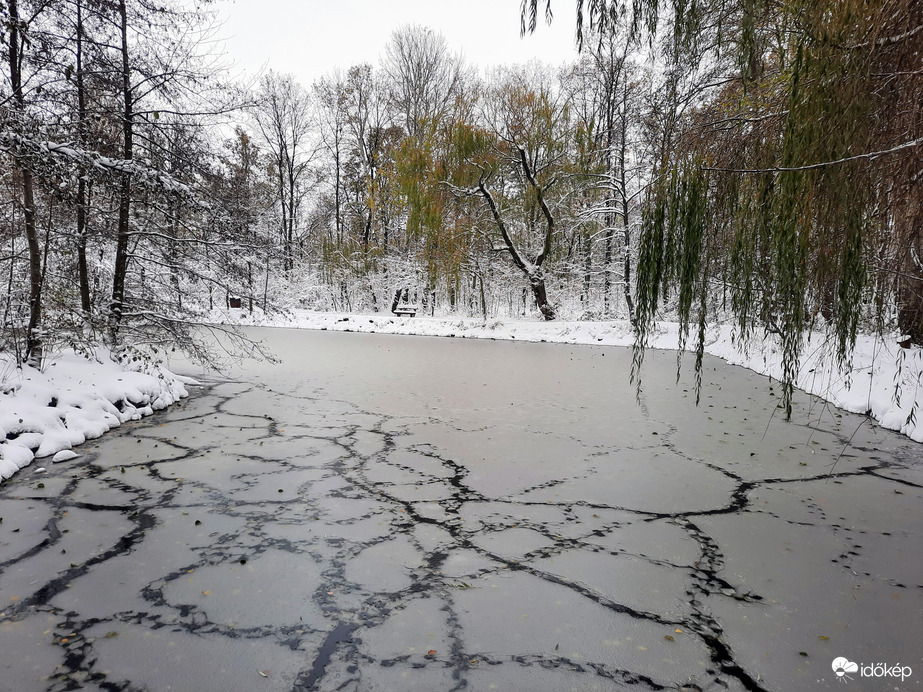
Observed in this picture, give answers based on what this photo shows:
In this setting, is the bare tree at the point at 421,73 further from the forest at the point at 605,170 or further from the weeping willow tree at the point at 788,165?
the weeping willow tree at the point at 788,165

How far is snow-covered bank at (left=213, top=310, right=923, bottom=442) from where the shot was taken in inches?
223

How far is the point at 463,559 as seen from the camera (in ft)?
9.60

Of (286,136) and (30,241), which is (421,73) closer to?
(286,136)

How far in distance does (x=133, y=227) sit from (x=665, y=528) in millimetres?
7534

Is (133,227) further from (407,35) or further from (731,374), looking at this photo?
(407,35)

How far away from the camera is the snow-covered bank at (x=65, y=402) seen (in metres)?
4.63

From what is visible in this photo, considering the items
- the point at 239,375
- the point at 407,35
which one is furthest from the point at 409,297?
the point at 239,375

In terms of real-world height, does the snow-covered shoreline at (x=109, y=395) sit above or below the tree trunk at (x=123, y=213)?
below

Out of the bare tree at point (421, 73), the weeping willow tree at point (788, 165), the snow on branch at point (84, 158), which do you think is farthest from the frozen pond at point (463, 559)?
the bare tree at point (421, 73)

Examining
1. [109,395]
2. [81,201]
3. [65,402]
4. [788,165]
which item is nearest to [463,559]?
[788,165]

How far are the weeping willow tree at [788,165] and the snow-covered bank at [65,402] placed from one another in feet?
16.9

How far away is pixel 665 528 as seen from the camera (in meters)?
3.32

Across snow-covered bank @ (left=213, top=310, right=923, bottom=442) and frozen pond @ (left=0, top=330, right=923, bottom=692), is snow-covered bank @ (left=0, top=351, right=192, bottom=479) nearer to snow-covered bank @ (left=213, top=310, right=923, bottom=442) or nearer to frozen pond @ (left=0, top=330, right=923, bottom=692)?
frozen pond @ (left=0, top=330, right=923, bottom=692)

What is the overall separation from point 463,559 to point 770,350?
360 inches
